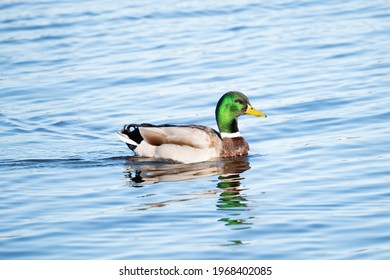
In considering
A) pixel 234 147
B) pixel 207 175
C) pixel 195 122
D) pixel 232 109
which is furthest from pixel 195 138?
pixel 195 122

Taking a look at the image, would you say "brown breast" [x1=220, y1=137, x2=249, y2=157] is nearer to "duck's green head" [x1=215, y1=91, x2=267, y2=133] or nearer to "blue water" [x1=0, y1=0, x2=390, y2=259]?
"blue water" [x1=0, y1=0, x2=390, y2=259]

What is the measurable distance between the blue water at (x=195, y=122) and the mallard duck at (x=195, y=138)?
19 cm

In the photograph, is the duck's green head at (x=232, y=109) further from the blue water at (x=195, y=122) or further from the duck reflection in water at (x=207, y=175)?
the duck reflection in water at (x=207, y=175)

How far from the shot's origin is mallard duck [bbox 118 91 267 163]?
13.2 meters

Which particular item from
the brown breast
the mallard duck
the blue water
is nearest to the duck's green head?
the mallard duck

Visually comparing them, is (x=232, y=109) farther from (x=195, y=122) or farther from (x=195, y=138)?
(x=195, y=122)

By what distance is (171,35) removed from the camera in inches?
825

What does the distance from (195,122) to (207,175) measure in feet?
8.59

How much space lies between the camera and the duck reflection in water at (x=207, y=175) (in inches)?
428

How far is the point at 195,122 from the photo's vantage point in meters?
15.0

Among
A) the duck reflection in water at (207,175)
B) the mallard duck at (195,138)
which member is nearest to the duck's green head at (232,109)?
the mallard duck at (195,138)

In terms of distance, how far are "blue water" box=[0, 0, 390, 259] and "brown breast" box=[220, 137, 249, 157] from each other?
0.42ft

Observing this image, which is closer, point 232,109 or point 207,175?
point 207,175

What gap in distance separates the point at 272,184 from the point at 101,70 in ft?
24.4
